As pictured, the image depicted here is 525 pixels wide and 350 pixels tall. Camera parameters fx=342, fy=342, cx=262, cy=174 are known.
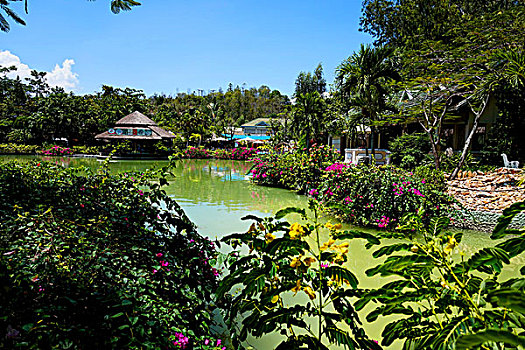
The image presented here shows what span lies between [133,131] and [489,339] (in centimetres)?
3573

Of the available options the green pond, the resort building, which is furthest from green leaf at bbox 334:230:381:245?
the resort building

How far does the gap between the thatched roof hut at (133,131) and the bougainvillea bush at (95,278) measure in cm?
3155

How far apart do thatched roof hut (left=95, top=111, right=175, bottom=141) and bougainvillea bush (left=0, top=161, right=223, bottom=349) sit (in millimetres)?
31545

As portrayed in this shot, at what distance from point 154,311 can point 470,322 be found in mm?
1740

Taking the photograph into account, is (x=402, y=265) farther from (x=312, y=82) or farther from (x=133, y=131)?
(x=312, y=82)

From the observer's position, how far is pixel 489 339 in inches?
27.4

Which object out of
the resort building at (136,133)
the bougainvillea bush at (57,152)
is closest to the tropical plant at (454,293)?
the resort building at (136,133)

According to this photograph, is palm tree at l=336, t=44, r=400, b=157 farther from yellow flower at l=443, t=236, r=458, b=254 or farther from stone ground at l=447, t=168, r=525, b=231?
yellow flower at l=443, t=236, r=458, b=254

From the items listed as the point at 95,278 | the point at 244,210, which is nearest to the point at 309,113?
the point at 244,210

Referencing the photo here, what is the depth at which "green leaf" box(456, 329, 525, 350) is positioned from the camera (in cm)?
69

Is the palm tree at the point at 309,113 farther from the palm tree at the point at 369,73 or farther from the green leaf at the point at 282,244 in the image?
the green leaf at the point at 282,244

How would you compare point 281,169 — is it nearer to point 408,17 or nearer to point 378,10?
point 408,17

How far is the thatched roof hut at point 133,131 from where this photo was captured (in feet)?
109

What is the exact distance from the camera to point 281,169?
1491cm
